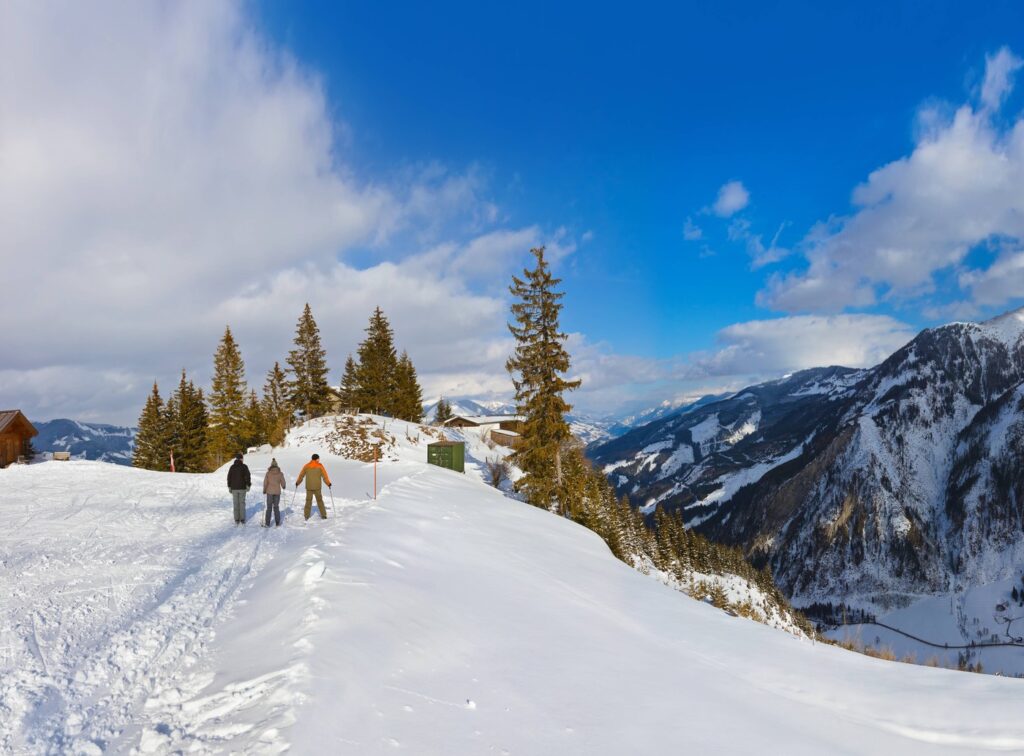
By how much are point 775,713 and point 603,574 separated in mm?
8404

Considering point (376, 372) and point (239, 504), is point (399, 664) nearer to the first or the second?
point (239, 504)

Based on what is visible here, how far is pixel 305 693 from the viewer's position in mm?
5344

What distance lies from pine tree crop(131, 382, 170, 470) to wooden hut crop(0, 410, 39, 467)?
9.49 meters

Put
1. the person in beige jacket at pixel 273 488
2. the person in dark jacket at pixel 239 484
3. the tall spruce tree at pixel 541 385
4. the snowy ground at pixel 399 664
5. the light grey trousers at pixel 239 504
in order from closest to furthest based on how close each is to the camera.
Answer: the snowy ground at pixel 399 664
the person in beige jacket at pixel 273 488
the person in dark jacket at pixel 239 484
the light grey trousers at pixel 239 504
the tall spruce tree at pixel 541 385

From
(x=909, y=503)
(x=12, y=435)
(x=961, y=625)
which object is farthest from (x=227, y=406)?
(x=909, y=503)

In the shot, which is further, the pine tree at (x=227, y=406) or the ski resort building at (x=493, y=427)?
the ski resort building at (x=493, y=427)

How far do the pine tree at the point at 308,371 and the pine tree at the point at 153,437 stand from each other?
12.4 meters

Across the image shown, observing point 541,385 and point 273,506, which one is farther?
point 541,385

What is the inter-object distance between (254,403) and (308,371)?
8.69 metres

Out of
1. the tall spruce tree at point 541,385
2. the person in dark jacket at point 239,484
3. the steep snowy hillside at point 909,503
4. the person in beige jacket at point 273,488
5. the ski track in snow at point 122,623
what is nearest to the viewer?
the ski track in snow at point 122,623

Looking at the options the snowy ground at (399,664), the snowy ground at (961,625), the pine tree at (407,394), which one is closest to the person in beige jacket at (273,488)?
the snowy ground at (399,664)

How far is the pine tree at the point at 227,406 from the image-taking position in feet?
159

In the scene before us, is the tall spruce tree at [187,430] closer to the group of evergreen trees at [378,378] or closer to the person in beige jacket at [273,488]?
the group of evergreen trees at [378,378]

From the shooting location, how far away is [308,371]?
57.4m
